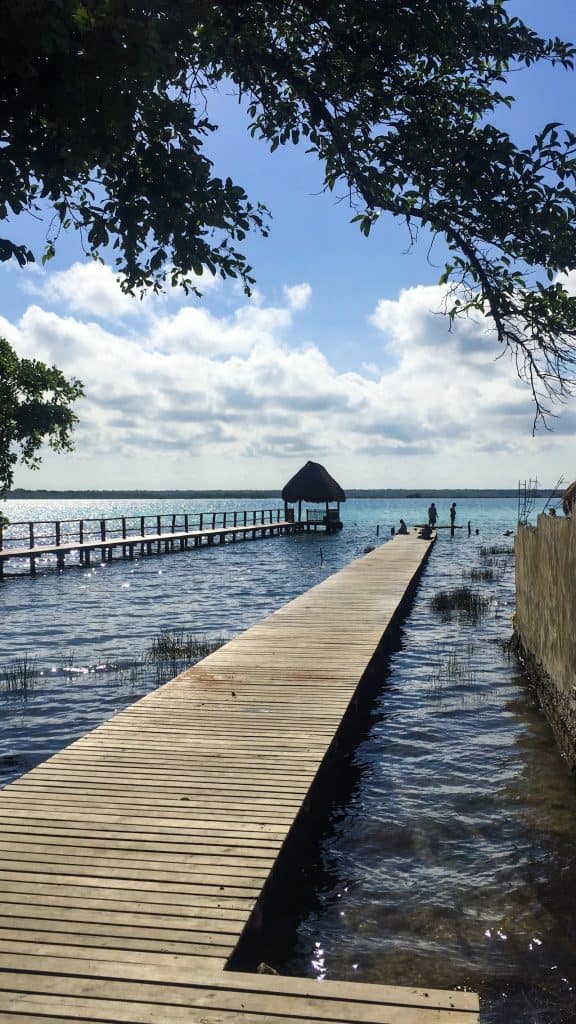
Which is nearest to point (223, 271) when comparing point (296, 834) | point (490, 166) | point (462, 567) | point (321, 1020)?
point (490, 166)

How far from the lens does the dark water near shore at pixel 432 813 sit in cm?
455

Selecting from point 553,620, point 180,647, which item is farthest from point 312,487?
point 553,620

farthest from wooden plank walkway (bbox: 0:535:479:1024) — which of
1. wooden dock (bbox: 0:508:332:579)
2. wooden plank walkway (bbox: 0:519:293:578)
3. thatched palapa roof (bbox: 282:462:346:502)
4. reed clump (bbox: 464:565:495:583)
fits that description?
thatched palapa roof (bbox: 282:462:346:502)

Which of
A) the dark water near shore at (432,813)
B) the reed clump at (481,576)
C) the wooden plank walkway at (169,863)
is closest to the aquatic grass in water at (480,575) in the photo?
the reed clump at (481,576)

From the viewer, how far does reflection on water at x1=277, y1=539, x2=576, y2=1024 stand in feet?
14.6

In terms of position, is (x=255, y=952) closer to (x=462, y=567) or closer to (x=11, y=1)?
(x=11, y=1)

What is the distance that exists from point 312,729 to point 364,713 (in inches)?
128

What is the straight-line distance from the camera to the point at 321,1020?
10.3 ft

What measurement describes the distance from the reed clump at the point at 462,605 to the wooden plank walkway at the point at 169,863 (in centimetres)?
978

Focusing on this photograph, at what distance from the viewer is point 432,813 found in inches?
269

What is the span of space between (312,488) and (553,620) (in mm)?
46745

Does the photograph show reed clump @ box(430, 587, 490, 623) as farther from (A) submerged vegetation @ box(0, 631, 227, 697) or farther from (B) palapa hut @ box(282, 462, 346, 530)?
(B) palapa hut @ box(282, 462, 346, 530)

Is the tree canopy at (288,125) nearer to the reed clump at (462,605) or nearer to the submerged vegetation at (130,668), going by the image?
the submerged vegetation at (130,668)

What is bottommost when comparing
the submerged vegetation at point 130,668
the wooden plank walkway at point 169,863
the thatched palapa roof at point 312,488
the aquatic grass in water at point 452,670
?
the aquatic grass in water at point 452,670
